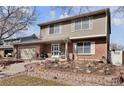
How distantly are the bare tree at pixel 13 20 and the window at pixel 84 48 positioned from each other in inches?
157

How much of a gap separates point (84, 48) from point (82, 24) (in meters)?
1.79

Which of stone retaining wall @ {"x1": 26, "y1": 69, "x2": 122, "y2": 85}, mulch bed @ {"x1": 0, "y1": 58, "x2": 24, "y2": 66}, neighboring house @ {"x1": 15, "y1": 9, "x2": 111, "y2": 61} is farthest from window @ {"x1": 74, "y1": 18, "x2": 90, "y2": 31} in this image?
stone retaining wall @ {"x1": 26, "y1": 69, "x2": 122, "y2": 85}

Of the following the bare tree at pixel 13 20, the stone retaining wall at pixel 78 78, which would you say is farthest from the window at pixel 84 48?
the stone retaining wall at pixel 78 78

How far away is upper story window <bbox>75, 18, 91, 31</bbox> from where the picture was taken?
52.9ft

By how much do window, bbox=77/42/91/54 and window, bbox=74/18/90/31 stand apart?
1.18m

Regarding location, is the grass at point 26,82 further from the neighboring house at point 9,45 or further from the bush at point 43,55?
the bush at point 43,55

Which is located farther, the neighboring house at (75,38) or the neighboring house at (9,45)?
the neighboring house at (9,45)

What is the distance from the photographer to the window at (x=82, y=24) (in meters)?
16.1

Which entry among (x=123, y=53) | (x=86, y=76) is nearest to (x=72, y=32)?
(x=123, y=53)

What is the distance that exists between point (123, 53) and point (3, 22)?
29.9 feet

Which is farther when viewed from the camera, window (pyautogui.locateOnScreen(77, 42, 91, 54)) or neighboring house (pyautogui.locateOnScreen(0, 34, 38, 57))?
neighboring house (pyautogui.locateOnScreen(0, 34, 38, 57))

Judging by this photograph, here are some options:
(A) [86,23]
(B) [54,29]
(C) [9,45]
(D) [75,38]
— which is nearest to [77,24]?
(A) [86,23]

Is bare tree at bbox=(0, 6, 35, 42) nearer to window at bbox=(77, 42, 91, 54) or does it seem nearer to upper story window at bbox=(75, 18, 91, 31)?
upper story window at bbox=(75, 18, 91, 31)

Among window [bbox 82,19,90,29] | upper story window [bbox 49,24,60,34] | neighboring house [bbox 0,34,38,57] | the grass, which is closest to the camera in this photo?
the grass
